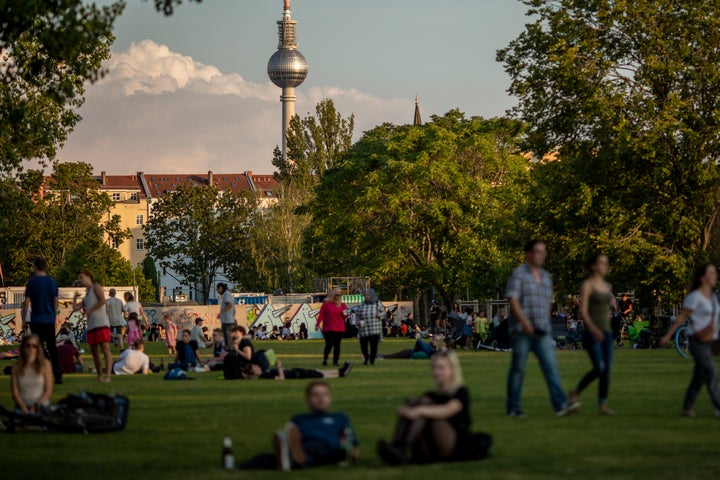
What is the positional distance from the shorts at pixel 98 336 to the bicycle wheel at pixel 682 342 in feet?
46.8

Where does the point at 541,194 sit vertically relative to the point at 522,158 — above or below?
below

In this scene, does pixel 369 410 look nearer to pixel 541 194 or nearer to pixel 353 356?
pixel 353 356

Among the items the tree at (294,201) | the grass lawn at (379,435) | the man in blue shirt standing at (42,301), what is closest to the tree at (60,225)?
the tree at (294,201)

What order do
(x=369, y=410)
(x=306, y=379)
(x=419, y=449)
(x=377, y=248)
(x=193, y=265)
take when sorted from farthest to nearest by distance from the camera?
(x=193, y=265) → (x=377, y=248) → (x=306, y=379) → (x=369, y=410) → (x=419, y=449)

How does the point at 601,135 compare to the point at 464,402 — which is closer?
the point at 464,402

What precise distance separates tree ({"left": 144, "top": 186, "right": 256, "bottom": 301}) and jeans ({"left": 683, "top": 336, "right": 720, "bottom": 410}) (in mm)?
106836

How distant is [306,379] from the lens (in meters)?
25.1

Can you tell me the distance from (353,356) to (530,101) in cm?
1321

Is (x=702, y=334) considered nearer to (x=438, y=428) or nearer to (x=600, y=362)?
(x=600, y=362)

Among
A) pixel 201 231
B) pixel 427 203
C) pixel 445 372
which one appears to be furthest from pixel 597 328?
pixel 201 231

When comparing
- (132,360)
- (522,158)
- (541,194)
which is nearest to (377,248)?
(522,158)

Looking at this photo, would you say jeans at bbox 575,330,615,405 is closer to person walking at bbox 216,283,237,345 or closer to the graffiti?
person walking at bbox 216,283,237,345

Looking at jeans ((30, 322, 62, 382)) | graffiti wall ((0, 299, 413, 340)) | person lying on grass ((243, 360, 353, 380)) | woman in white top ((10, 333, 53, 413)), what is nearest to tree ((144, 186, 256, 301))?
graffiti wall ((0, 299, 413, 340))

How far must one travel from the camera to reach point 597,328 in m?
15.9
